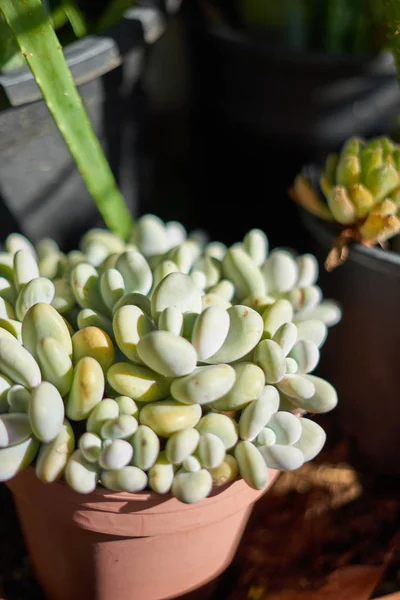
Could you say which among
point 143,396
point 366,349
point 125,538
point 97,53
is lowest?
point 366,349

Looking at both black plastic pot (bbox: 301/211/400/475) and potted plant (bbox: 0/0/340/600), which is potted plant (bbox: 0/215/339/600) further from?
black plastic pot (bbox: 301/211/400/475)

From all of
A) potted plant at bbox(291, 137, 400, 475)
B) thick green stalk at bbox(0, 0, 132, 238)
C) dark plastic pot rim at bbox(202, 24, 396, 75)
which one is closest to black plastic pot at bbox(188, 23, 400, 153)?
dark plastic pot rim at bbox(202, 24, 396, 75)

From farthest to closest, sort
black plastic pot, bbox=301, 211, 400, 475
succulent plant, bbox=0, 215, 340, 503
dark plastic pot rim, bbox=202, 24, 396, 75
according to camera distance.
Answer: dark plastic pot rim, bbox=202, 24, 396, 75 < black plastic pot, bbox=301, 211, 400, 475 < succulent plant, bbox=0, 215, 340, 503

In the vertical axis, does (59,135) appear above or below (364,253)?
above

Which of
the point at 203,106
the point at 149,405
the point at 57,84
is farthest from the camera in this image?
the point at 203,106

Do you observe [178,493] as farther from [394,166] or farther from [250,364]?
[394,166]

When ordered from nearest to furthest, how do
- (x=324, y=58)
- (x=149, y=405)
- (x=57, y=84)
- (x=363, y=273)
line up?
(x=149, y=405)
(x=57, y=84)
(x=363, y=273)
(x=324, y=58)

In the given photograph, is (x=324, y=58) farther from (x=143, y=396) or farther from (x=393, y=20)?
(x=143, y=396)

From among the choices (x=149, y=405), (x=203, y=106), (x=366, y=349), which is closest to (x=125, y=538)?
(x=149, y=405)

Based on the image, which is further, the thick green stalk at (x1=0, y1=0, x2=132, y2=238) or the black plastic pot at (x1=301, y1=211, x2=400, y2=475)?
the black plastic pot at (x1=301, y1=211, x2=400, y2=475)
